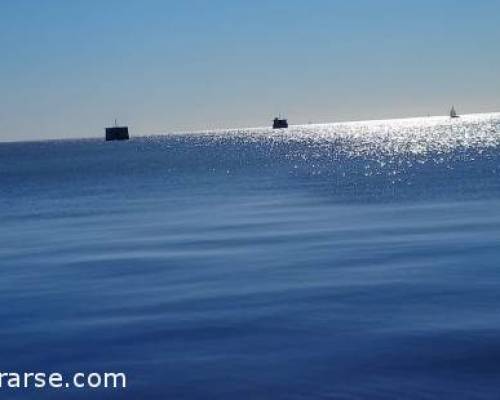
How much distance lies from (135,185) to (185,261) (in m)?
56.0

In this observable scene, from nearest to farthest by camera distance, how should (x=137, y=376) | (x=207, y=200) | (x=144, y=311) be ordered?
(x=137, y=376), (x=144, y=311), (x=207, y=200)

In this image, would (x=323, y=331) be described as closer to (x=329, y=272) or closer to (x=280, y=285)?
(x=280, y=285)

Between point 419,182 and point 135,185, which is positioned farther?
point 135,185


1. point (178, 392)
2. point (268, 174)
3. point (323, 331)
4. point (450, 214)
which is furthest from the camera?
point (268, 174)

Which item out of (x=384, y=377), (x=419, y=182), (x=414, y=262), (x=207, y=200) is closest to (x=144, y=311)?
(x=384, y=377)

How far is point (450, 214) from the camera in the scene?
130ft

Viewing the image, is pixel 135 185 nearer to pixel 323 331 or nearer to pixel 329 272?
pixel 329 272

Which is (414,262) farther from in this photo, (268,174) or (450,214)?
(268,174)

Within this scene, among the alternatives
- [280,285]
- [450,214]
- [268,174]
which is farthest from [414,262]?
[268,174]

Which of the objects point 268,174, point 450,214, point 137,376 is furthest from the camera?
point 268,174

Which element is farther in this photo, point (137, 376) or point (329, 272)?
point (329, 272)

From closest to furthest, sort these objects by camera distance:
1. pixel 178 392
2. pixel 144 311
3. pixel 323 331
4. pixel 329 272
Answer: pixel 178 392
pixel 323 331
pixel 144 311
pixel 329 272

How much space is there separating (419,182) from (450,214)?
27706 millimetres

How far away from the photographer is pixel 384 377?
44.6 ft
